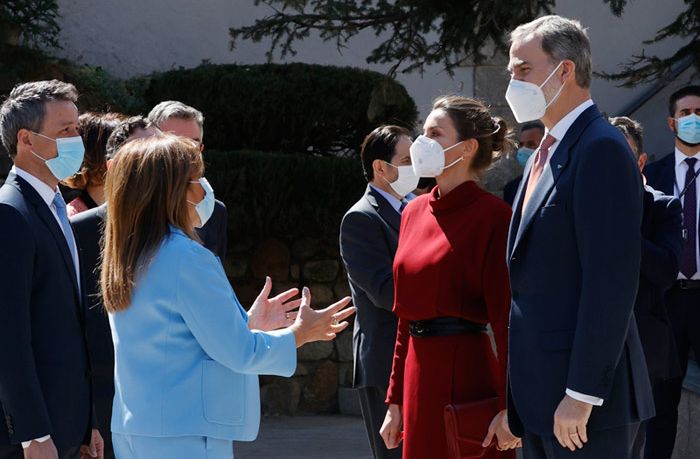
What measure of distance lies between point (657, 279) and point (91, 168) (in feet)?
8.25

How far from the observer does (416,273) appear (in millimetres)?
4129

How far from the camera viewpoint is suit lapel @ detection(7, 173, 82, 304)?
12.5ft

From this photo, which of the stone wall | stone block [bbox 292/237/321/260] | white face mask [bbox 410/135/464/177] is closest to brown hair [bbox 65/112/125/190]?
white face mask [bbox 410/135/464/177]

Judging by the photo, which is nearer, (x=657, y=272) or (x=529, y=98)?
→ (x=529, y=98)

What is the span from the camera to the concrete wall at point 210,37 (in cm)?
961

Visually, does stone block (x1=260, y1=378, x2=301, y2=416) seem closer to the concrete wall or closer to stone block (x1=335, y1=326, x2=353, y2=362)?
stone block (x1=335, y1=326, x2=353, y2=362)

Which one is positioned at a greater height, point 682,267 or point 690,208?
point 690,208

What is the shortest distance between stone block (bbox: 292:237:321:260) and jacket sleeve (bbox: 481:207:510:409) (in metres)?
5.32

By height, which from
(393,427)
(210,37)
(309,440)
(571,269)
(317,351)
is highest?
(210,37)

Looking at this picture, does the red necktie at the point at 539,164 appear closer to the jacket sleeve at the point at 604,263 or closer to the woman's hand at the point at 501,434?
the jacket sleeve at the point at 604,263

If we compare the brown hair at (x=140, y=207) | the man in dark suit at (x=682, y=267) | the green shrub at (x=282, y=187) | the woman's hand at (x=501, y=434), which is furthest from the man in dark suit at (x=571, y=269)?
the green shrub at (x=282, y=187)

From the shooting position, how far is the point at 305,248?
30.5ft

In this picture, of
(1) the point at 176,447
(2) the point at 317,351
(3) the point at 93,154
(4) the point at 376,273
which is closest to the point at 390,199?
(4) the point at 376,273

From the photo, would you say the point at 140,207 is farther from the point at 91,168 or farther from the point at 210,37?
the point at 210,37
